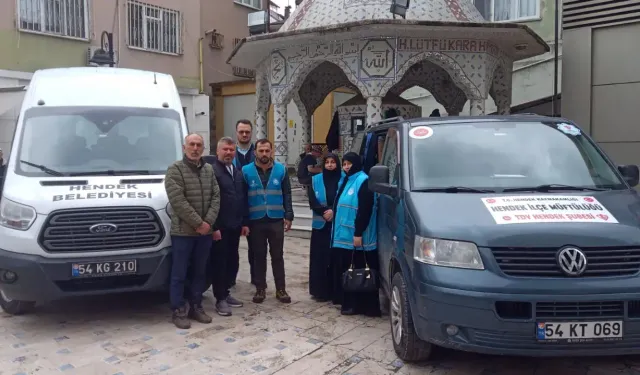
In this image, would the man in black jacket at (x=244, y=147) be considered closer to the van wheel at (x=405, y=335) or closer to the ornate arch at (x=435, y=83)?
the van wheel at (x=405, y=335)

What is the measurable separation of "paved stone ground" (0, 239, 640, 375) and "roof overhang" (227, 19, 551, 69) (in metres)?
5.35

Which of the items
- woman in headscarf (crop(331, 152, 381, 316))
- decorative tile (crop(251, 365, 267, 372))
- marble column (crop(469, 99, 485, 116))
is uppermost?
marble column (crop(469, 99, 485, 116))

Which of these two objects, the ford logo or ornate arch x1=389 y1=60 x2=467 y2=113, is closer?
the ford logo

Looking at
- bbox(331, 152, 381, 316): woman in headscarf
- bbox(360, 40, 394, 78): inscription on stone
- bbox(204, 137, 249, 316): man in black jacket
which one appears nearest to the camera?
bbox(331, 152, 381, 316): woman in headscarf

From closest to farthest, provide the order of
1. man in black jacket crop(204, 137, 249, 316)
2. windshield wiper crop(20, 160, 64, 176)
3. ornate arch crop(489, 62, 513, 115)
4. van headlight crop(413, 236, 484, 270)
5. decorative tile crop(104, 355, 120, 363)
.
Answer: van headlight crop(413, 236, 484, 270)
decorative tile crop(104, 355, 120, 363)
windshield wiper crop(20, 160, 64, 176)
man in black jacket crop(204, 137, 249, 316)
ornate arch crop(489, 62, 513, 115)

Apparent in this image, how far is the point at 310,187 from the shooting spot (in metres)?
6.05

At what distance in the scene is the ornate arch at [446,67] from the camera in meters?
10.1

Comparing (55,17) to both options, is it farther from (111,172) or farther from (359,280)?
(359,280)

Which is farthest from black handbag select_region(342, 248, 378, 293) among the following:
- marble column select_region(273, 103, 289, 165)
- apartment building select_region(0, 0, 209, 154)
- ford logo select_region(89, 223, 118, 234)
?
apartment building select_region(0, 0, 209, 154)

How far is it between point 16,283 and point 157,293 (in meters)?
1.78

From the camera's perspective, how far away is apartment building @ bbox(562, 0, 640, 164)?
1012cm

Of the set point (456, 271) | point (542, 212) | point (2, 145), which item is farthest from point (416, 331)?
point (2, 145)

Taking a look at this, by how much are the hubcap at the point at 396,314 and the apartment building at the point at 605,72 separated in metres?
7.74

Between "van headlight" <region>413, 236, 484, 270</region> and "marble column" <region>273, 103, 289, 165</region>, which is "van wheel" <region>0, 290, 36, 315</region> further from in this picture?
"marble column" <region>273, 103, 289, 165</region>
